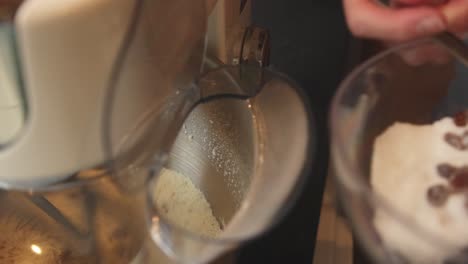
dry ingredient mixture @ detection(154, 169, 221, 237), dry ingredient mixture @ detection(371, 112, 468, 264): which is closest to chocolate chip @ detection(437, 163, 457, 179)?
→ dry ingredient mixture @ detection(371, 112, 468, 264)

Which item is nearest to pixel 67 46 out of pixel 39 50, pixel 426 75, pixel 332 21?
pixel 39 50

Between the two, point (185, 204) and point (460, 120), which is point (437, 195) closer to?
point (460, 120)

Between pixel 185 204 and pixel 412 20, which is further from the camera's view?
pixel 185 204

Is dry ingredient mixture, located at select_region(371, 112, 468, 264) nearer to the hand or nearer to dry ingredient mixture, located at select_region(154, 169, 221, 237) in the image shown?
the hand

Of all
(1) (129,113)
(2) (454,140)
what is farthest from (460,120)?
(1) (129,113)

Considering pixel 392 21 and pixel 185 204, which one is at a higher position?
pixel 392 21

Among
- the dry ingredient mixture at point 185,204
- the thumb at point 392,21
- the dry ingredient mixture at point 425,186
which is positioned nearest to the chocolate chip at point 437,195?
the dry ingredient mixture at point 425,186

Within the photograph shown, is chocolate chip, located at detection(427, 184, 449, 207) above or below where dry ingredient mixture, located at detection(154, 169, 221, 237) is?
above
